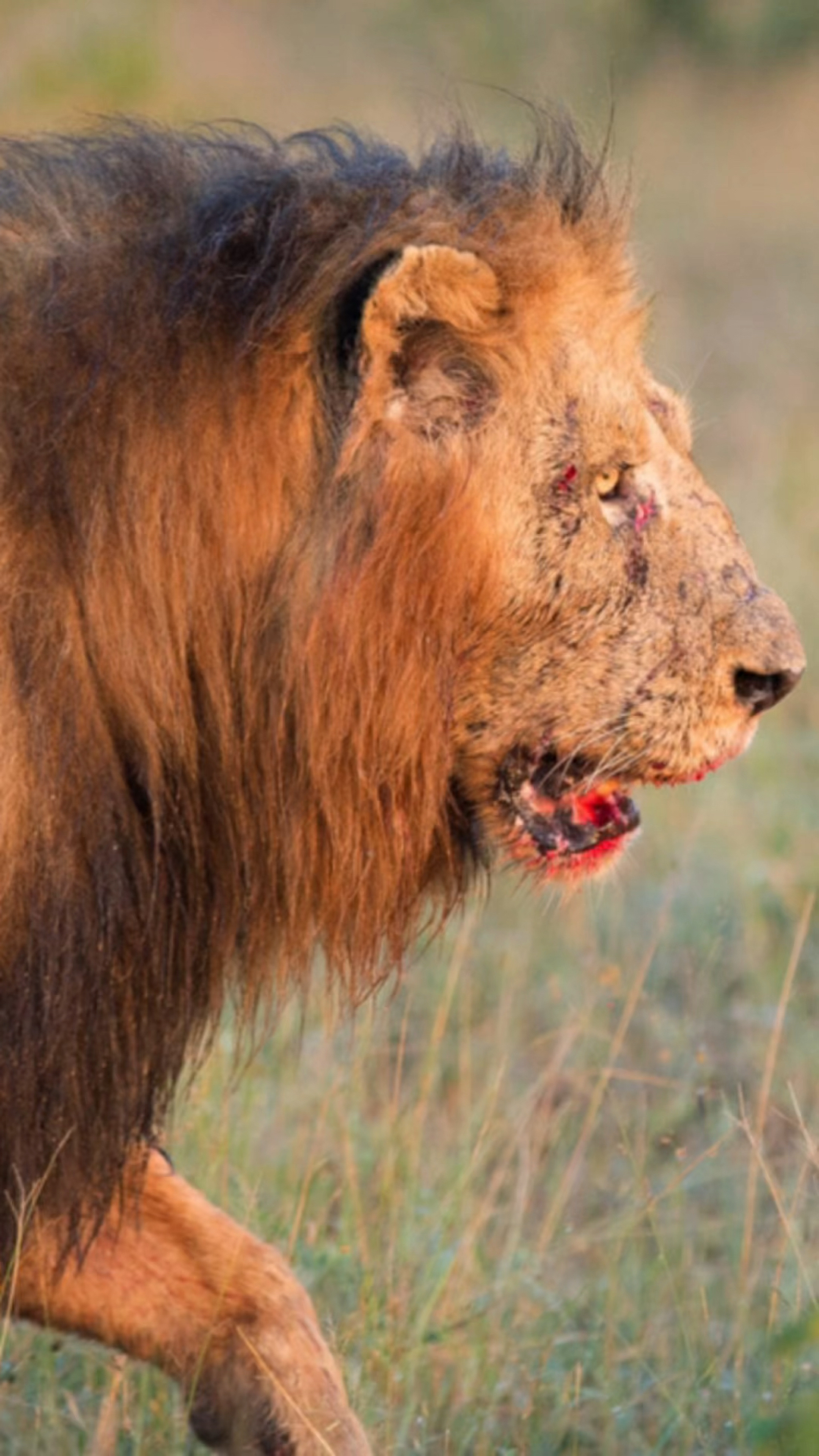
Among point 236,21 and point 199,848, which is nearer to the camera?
point 199,848

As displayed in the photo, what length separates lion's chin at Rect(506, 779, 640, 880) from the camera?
10.5ft

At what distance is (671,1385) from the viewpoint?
3.70m

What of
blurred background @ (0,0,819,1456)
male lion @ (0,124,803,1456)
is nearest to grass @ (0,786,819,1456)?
blurred background @ (0,0,819,1456)

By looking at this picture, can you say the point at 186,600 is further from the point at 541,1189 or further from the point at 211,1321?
the point at 541,1189

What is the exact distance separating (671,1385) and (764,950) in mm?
1880

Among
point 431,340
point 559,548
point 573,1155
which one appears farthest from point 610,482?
point 573,1155

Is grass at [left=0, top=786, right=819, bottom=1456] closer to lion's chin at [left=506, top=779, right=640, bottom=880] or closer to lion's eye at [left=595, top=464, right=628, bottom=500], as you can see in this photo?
lion's chin at [left=506, top=779, right=640, bottom=880]

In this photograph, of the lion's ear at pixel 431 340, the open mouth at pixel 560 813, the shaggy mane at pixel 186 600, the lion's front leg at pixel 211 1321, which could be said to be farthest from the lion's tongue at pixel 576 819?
the lion's front leg at pixel 211 1321

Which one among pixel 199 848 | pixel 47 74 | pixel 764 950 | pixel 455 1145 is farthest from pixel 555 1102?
pixel 47 74

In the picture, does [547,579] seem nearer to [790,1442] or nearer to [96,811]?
[96,811]

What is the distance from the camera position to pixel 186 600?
297 centimetres

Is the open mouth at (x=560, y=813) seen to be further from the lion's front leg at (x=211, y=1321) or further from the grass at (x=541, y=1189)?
the lion's front leg at (x=211, y=1321)

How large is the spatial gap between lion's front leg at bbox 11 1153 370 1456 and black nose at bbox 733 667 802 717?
0.99m

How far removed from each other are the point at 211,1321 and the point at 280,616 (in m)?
0.95
